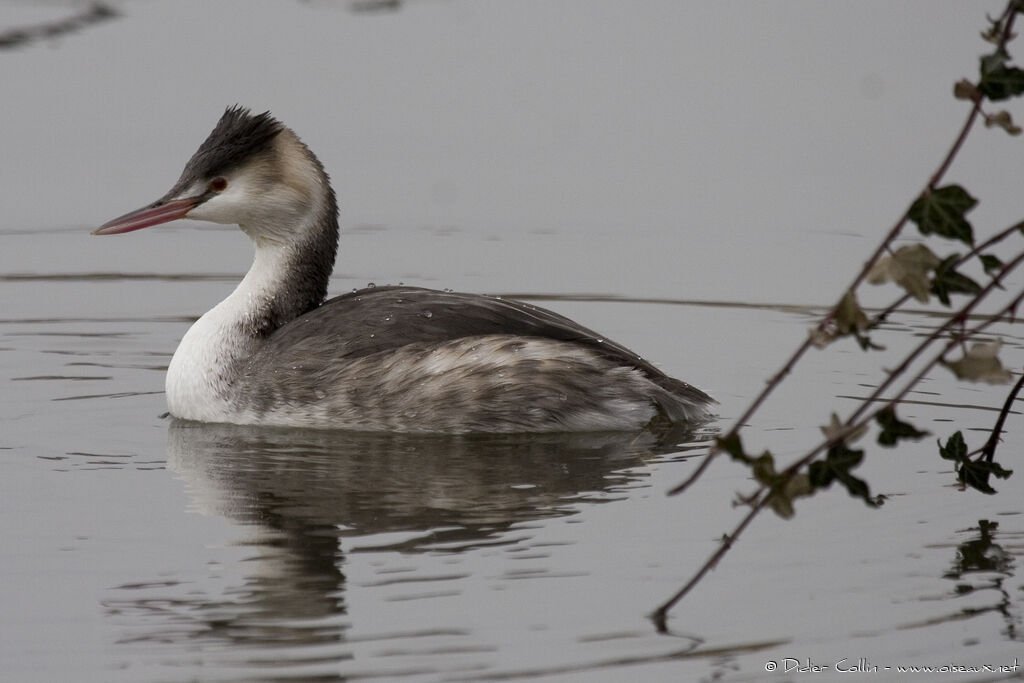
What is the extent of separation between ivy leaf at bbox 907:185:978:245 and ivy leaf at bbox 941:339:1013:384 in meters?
0.25

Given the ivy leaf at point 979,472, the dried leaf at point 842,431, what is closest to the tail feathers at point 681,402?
the ivy leaf at point 979,472

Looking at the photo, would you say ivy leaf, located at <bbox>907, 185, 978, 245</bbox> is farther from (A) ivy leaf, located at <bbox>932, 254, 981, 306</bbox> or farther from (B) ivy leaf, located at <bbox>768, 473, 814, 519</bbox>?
(B) ivy leaf, located at <bbox>768, 473, 814, 519</bbox>

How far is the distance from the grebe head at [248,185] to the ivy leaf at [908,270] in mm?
4371

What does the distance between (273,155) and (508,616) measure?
3617 millimetres

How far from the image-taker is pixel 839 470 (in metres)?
4.31

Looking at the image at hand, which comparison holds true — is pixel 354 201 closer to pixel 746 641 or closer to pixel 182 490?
pixel 182 490

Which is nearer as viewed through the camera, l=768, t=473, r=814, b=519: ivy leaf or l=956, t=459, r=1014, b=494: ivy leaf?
l=768, t=473, r=814, b=519: ivy leaf

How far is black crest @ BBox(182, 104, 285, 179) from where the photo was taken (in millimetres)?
7926

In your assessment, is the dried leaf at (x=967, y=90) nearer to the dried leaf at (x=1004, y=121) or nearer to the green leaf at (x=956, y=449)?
the dried leaf at (x=1004, y=121)

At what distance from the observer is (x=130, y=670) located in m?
4.59

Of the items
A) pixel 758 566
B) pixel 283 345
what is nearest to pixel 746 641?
pixel 758 566

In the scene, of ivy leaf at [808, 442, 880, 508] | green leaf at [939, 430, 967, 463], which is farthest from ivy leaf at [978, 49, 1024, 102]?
green leaf at [939, 430, 967, 463]

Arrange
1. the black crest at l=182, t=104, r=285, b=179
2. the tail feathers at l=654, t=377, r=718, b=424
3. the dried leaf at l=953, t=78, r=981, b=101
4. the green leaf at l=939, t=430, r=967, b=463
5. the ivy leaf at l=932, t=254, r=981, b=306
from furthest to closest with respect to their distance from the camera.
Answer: the black crest at l=182, t=104, r=285, b=179
the tail feathers at l=654, t=377, r=718, b=424
the green leaf at l=939, t=430, r=967, b=463
the ivy leaf at l=932, t=254, r=981, b=306
the dried leaf at l=953, t=78, r=981, b=101

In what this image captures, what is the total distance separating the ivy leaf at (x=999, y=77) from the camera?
411 cm
